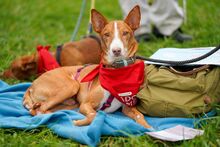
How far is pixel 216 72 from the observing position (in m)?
4.23

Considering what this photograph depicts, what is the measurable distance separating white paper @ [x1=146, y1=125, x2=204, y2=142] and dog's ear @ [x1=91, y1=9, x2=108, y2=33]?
137cm

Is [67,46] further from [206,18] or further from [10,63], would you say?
[206,18]

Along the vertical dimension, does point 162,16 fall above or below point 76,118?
above

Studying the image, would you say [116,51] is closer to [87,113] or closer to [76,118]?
[87,113]

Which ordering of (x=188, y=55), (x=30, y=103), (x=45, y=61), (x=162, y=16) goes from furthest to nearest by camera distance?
(x=162, y=16)
(x=45, y=61)
(x=30, y=103)
(x=188, y=55)

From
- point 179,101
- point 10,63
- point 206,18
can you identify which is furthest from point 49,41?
point 179,101

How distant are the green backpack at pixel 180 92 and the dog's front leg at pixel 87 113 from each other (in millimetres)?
527

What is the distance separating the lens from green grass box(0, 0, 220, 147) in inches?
153

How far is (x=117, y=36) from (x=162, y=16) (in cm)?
343

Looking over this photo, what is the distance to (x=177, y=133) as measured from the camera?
3.79 metres

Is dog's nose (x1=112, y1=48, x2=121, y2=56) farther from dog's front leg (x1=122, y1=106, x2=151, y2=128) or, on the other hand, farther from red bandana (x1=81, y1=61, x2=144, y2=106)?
dog's front leg (x1=122, y1=106, x2=151, y2=128)

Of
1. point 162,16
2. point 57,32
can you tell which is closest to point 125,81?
point 162,16

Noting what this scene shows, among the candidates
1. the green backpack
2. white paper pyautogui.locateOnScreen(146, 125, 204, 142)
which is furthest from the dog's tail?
white paper pyautogui.locateOnScreen(146, 125, 204, 142)

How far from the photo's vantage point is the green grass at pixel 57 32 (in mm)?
3880
